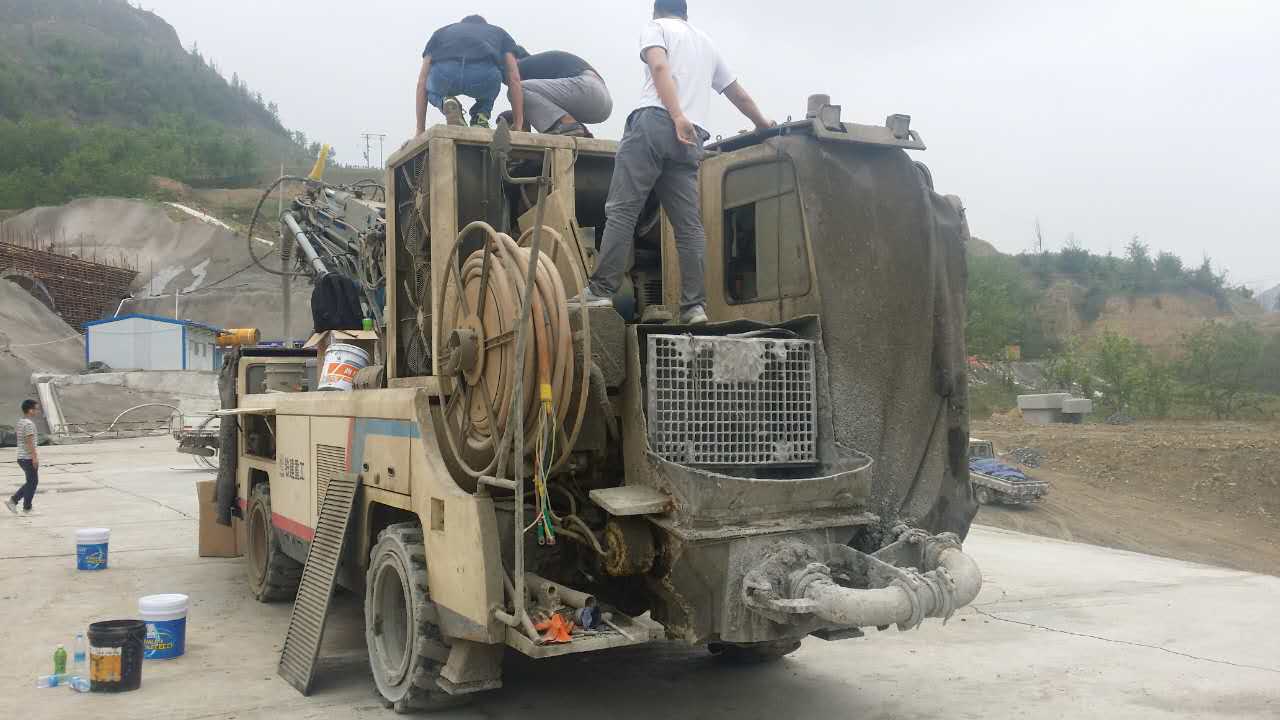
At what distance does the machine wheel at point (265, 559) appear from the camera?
331 inches

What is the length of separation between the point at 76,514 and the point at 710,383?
42.3ft

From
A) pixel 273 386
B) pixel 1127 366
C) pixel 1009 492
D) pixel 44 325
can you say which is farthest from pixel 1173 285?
pixel 273 386

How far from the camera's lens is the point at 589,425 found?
4.91 meters

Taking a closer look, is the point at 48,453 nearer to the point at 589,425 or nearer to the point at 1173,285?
the point at 589,425

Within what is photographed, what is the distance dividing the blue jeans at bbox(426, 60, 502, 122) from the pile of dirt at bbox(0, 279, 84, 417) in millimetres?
31826

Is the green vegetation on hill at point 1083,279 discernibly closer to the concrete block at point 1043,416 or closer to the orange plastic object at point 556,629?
the concrete block at point 1043,416

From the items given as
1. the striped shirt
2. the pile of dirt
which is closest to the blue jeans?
the striped shirt

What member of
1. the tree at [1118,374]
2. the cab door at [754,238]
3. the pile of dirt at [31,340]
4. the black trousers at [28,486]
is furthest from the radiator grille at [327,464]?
the pile of dirt at [31,340]

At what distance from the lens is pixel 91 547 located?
A: 32.3 feet

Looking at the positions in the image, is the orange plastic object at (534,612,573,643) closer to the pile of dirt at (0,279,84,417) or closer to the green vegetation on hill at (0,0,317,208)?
the pile of dirt at (0,279,84,417)

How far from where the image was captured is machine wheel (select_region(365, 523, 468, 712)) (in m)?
5.15

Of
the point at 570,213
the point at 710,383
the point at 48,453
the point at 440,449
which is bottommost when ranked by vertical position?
the point at 48,453

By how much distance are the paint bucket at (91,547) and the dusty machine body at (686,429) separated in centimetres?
483

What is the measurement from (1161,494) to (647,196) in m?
15.4
